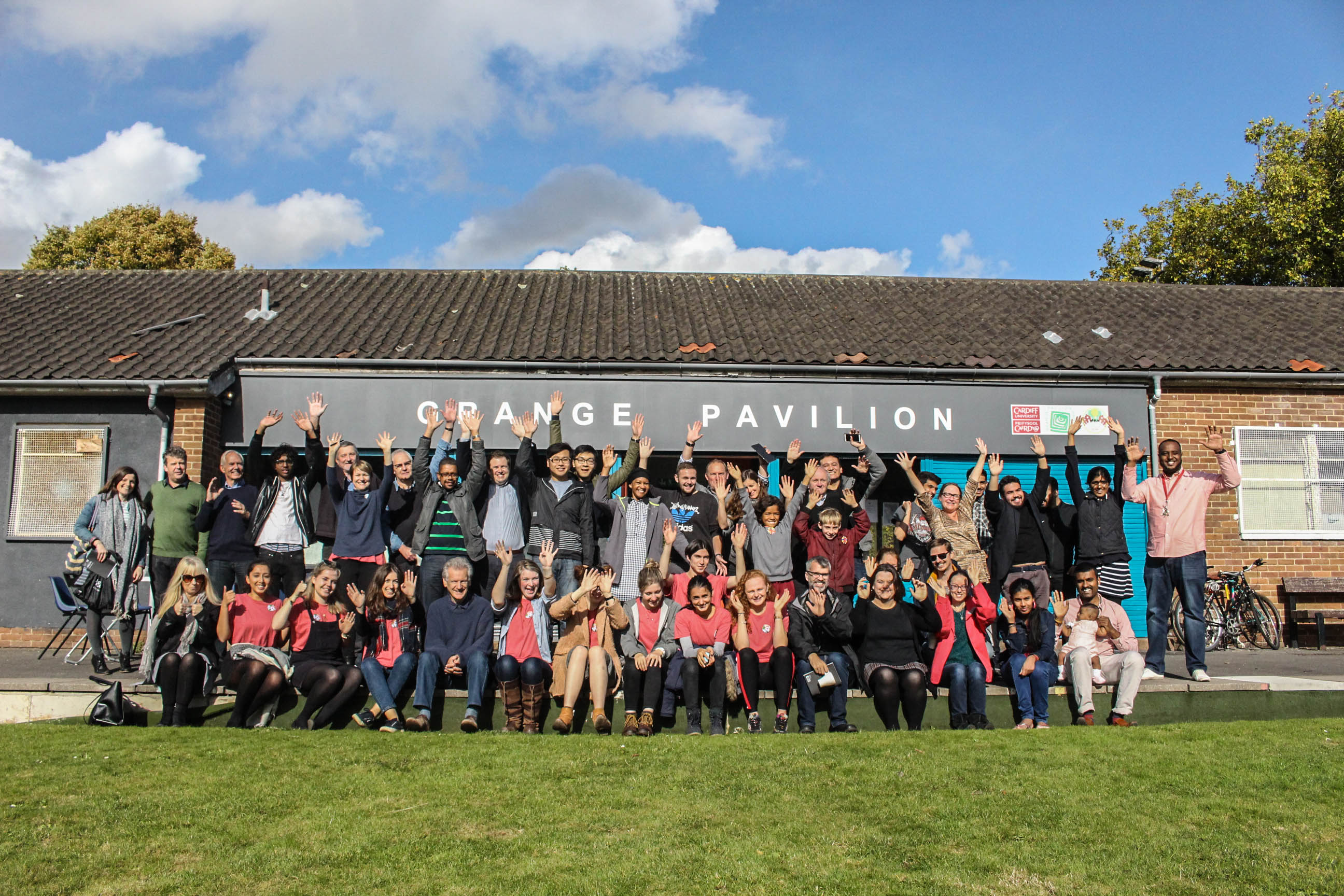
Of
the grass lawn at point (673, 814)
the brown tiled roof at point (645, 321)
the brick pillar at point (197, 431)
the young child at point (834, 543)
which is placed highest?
the brown tiled roof at point (645, 321)

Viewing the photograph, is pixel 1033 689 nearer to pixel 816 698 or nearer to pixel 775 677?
pixel 816 698

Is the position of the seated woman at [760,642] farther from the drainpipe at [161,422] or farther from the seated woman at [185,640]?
the drainpipe at [161,422]

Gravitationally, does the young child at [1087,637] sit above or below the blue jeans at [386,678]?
above

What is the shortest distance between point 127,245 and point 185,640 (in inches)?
837

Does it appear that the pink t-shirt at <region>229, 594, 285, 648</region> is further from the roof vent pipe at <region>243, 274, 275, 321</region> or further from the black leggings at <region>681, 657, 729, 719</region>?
the roof vent pipe at <region>243, 274, 275, 321</region>

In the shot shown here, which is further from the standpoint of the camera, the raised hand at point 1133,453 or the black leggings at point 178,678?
the raised hand at point 1133,453

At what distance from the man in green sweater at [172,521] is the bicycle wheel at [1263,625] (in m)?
11.1

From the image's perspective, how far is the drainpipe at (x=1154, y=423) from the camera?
11438 mm

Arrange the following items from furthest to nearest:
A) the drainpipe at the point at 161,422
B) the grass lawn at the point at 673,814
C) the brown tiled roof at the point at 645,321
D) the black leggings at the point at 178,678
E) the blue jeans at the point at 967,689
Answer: the brown tiled roof at the point at 645,321 → the drainpipe at the point at 161,422 → the blue jeans at the point at 967,689 → the black leggings at the point at 178,678 → the grass lawn at the point at 673,814

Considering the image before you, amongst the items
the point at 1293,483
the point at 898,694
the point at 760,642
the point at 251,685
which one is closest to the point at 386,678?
the point at 251,685

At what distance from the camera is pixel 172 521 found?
7.91 meters

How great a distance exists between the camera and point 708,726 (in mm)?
6629

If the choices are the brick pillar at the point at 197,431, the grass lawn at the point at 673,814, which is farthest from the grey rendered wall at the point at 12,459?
the grass lawn at the point at 673,814

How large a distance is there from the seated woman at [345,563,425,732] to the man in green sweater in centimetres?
205
